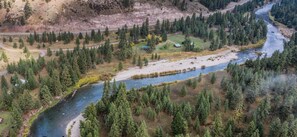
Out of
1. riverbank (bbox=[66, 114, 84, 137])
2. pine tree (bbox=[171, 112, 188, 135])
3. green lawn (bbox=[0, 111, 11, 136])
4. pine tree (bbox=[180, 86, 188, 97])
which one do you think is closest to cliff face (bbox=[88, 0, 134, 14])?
pine tree (bbox=[180, 86, 188, 97])

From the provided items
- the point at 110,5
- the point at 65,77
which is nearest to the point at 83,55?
the point at 65,77

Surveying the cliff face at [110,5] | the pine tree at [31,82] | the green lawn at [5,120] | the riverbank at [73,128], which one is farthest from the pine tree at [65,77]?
the cliff face at [110,5]

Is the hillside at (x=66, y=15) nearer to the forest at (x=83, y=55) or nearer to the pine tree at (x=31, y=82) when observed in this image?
the forest at (x=83, y=55)

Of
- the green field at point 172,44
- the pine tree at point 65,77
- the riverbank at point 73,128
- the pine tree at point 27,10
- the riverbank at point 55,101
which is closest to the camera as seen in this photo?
the riverbank at point 73,128

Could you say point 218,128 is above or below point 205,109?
below

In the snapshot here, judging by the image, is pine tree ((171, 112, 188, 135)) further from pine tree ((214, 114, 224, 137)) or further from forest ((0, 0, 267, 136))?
pine tree ((214, 114, 224, 137))

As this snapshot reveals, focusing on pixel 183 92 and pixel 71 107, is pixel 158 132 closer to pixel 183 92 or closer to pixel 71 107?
pixel 183 92
